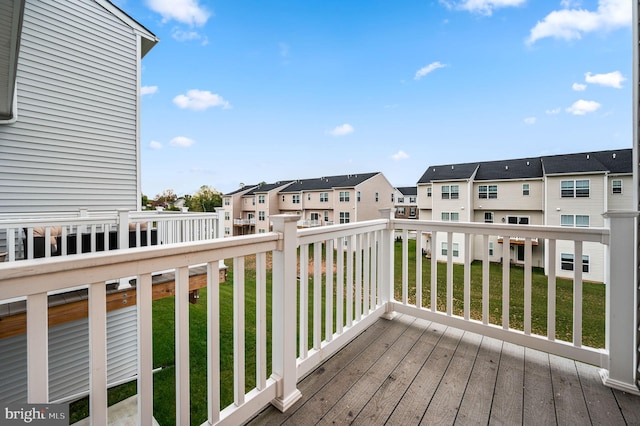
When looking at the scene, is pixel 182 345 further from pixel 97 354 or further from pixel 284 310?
pixel 284 310

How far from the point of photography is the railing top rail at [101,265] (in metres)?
0.73

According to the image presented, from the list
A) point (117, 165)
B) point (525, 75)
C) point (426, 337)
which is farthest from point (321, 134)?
point (426, 337)

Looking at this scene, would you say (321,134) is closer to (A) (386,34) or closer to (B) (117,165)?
(A) (386,34)

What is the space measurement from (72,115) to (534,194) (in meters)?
16.9

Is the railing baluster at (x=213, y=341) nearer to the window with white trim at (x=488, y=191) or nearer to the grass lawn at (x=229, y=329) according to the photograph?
the grass lawn at (x=229, y=329)

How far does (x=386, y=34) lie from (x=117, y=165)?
7078mm

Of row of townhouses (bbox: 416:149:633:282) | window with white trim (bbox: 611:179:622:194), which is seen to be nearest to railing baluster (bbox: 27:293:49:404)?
row of townhouses (bbox: 416:149:633:282)

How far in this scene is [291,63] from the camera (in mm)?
10766

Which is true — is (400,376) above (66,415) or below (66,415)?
below

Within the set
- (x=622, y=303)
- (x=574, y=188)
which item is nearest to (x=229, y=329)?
(x=622, y=303)

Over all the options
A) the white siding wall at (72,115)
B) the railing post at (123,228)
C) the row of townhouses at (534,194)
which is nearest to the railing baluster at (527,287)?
the railing post at (123,228)

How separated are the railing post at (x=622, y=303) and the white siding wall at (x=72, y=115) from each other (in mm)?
6546

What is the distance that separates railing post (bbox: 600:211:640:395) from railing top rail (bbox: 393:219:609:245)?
77 millimetres

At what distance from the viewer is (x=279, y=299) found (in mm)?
1569
